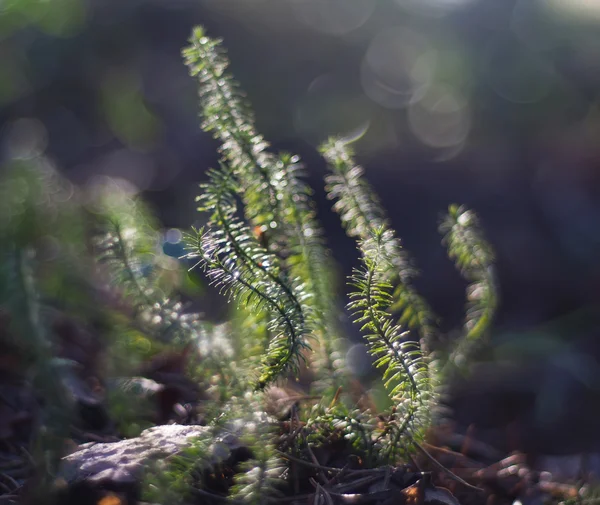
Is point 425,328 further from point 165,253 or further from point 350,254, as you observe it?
point 350,254

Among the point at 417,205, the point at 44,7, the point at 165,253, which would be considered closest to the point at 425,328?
the point at 165,253

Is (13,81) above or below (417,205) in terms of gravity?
above

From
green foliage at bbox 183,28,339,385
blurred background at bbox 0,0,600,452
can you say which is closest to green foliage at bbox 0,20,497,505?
green foliage at bbox 183,28,339,385

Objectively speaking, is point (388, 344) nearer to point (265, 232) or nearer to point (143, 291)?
point (265, 232)

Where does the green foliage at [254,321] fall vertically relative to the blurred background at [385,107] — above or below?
below

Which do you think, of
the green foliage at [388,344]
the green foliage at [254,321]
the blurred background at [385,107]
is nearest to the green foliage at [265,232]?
the green foliage at [254,321]

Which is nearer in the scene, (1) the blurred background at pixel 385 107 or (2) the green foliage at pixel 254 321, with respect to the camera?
(2) the green foliage at pixel 254 321

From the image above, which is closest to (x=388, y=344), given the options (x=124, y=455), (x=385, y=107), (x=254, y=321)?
(x=254, y=321)

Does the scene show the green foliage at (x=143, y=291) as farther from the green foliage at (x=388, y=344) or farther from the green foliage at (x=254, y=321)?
the green foliage at (x=388, y=344)

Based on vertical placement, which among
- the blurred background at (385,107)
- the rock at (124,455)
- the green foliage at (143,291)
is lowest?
the rock at (124,455)
